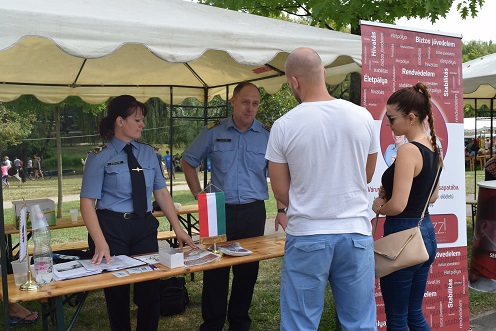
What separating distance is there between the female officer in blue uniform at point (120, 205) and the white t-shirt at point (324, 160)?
3.69 feet

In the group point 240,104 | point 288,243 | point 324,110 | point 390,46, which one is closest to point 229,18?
point 240,104

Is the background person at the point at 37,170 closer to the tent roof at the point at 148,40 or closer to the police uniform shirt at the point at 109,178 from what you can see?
the tent roof at the point at 148,40

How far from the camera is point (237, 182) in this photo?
3.56m

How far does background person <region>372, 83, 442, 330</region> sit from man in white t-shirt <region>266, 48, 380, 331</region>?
32cm

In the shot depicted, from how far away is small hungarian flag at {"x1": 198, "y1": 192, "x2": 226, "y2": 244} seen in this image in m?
3.04

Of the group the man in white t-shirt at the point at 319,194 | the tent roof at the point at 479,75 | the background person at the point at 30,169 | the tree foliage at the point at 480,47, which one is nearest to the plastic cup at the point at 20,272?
the man in white t-shirt at the point at 319,194

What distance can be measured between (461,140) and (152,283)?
2.28 m

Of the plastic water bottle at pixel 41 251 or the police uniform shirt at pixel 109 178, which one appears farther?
the police uniform shirt at pixel 109 178

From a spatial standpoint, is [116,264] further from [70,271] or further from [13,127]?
[13,127]

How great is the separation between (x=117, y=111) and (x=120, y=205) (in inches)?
21.5

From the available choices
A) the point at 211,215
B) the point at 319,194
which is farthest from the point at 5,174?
the point at 319,194

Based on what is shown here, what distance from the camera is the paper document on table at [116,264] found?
277 cm

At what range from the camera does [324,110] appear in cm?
216

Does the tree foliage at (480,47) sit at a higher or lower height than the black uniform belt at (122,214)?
higher
